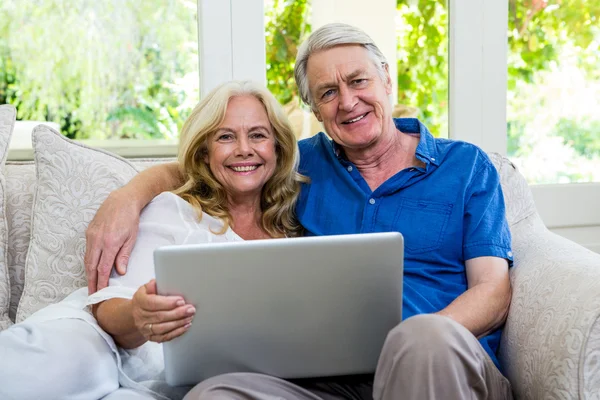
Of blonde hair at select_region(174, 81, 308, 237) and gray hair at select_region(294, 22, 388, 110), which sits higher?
gray hair at select_region(294, 22, 388, 110)

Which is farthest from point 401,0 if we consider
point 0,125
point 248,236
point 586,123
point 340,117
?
point 0,125

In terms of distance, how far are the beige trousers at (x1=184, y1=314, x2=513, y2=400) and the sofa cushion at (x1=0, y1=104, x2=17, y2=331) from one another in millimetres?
743

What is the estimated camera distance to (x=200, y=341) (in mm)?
1229

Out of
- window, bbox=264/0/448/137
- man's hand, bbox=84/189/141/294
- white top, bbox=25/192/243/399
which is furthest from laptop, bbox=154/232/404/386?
window, bbox=264/0/448/137

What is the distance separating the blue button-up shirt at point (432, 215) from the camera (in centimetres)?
164

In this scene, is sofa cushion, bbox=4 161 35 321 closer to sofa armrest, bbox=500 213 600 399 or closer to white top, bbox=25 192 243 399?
white top, bbox=25 192 243 399

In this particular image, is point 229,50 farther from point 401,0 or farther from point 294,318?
point 294,318

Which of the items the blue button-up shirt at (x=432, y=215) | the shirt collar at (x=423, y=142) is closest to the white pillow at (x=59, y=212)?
the blue button-up shirt at (x=432, y=215)

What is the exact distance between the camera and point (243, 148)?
170 cm

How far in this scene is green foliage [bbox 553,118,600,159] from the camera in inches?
116

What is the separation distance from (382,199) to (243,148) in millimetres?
356

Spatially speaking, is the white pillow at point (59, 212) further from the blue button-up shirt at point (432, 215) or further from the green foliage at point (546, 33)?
the green foliage at point (546, 33)

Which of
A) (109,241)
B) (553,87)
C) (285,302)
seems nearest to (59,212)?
(109,241)

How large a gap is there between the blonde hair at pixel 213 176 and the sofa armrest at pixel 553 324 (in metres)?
0.58
